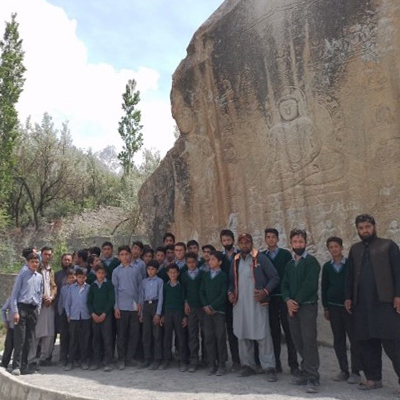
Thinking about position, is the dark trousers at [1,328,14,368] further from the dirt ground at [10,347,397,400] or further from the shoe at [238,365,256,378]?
the shoe at [238,365,256,378]

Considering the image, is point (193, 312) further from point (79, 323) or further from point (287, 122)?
point (287, 122)

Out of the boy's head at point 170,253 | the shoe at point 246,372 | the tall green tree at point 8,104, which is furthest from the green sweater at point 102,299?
the tall green tree at point 8,104

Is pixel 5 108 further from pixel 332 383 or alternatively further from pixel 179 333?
pixel 332 383

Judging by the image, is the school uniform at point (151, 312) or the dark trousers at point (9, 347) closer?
the school uniform at point (151, 312)

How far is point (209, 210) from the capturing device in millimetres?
8172

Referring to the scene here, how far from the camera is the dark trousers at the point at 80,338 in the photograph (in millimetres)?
6200

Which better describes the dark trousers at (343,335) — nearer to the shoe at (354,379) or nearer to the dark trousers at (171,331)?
the shoe at (354,379)

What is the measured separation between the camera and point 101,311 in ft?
20.1

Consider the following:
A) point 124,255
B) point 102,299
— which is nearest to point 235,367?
point 102,299

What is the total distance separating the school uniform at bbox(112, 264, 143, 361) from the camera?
241 inches

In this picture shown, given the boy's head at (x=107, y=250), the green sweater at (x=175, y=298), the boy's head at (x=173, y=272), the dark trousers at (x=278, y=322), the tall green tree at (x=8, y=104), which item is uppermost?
the tall green tree at (x=8, y=104)

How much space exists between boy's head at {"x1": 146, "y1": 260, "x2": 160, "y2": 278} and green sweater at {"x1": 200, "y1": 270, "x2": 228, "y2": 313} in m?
0.85

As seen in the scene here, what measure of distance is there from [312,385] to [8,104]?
19172 mm

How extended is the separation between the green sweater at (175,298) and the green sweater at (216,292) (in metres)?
0.44
